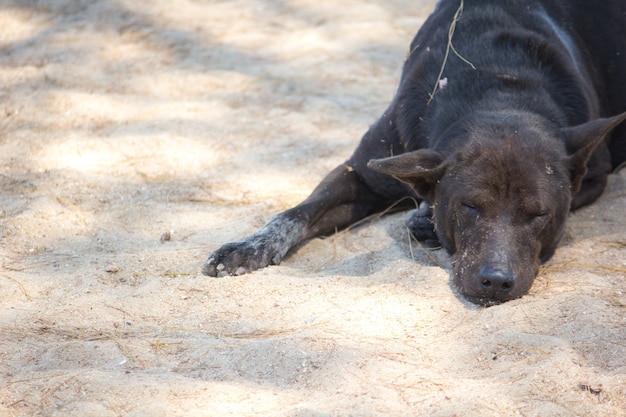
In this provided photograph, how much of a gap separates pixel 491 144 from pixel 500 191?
0.25m

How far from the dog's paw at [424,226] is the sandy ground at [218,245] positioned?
0.26 ft

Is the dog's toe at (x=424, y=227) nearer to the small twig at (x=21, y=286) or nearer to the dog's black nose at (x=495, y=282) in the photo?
the dog's black nose at (x=495, y=282)

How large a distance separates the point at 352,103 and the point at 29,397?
Result: 4.03 metres

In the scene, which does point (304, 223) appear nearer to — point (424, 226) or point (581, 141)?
point (424, 226)

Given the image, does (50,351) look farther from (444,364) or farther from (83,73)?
(83,73)

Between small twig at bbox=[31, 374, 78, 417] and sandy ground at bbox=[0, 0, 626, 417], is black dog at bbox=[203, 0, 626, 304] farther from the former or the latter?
small twig at bbox=[31, 374, 78, 417]

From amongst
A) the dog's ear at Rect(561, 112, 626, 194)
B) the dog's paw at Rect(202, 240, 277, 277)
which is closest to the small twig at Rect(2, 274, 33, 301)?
the dog's paw at Rect(202, 240, 277, 277)

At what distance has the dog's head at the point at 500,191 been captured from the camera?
11.8ft

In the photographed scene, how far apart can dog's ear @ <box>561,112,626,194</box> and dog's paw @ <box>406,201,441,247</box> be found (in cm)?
75

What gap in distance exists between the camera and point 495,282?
3.51 metres

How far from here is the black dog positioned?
3684mm

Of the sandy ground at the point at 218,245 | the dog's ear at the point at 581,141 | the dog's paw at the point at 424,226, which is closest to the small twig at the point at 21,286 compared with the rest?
the sandy ground at the point at 218,245

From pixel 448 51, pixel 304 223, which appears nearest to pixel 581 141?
pixel 448 51

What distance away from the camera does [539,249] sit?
379 cm
